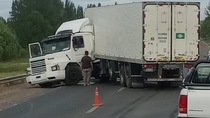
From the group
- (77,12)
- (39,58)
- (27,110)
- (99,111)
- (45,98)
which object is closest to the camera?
(99,111)

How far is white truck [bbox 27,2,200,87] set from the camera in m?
18.7

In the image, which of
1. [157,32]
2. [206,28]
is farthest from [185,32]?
[206,28]

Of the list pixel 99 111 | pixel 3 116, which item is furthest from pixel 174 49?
pixel 3 116

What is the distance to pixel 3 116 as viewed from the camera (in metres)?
14.5

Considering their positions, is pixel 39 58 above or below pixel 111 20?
below

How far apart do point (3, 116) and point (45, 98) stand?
3.99 m

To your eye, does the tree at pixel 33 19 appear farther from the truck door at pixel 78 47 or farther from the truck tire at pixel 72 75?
the truck tire at pixel 72 75

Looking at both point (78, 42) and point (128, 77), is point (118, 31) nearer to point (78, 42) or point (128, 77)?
point (128, 77)

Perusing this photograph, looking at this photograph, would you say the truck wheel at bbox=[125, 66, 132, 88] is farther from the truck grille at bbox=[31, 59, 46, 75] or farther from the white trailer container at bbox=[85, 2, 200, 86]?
the truck grille at bbox=[31, 59, 46, 75]

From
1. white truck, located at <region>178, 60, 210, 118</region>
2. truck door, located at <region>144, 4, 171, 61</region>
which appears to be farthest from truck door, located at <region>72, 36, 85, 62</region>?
white truck, located at <region>178, 60, 210, 118</region>

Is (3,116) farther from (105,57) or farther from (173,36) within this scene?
(105,57)

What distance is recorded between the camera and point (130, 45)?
1991 cm

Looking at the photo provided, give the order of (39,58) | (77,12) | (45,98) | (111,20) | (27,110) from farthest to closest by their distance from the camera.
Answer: (77,12) < (39,58) < (111,20) < (45,98) < (27,110)

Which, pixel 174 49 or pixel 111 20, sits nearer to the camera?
pixel 174 49
